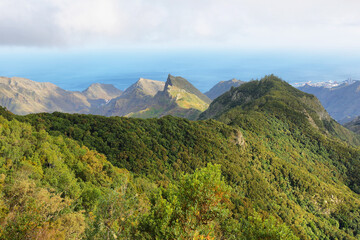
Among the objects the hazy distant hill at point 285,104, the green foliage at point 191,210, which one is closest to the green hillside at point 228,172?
the green foliage at point 191,210

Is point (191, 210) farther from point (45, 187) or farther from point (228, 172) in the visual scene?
point (228, 172)

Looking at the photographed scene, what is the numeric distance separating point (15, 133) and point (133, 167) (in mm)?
29522

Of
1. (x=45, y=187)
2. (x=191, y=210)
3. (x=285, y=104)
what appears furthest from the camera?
(x=285, y=104)

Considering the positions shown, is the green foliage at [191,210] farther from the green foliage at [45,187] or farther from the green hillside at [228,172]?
the green foliage at [45,187]

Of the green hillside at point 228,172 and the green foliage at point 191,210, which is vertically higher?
the green foliage at point 191,210

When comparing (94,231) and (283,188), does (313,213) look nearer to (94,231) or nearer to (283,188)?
(283,188)

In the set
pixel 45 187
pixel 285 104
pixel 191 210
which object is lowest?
pixel 285 104

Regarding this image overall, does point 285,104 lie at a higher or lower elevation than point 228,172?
higher

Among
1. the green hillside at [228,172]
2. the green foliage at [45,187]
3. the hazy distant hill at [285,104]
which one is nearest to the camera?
the green foliage at [45,187]

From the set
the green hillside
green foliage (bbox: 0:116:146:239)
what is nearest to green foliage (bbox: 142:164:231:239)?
the green hillside

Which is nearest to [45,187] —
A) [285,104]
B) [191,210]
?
[191,210]

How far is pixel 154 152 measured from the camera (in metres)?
71.4

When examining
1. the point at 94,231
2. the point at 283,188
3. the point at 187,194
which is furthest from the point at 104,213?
the point at 283,188

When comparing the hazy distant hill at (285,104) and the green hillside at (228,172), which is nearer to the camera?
the green hillside at (228,172)
